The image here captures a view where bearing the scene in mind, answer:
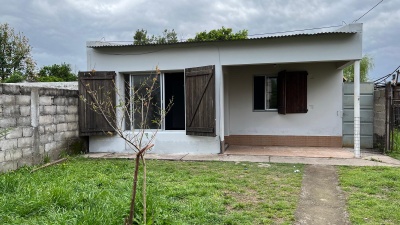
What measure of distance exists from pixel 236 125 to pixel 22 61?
881 inches

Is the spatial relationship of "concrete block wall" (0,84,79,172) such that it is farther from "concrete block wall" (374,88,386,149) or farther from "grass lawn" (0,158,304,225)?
"concrete block wall" (374,88,386,149)

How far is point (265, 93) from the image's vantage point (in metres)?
9.56

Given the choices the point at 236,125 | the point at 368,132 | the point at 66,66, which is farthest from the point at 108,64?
the point at 66,66

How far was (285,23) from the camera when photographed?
48.4 ft

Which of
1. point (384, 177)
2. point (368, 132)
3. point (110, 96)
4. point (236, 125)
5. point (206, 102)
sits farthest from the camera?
point (236, 125)

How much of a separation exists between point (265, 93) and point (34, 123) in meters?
6.38

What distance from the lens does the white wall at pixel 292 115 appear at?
9.09m

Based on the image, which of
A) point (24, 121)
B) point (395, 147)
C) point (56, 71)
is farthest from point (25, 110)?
point (56, 71)

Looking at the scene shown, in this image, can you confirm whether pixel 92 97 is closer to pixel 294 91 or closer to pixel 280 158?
pixel 280 158

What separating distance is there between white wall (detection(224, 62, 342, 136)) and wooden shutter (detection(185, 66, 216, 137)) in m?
1.65

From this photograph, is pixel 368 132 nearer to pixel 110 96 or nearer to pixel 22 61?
pixel 110 96

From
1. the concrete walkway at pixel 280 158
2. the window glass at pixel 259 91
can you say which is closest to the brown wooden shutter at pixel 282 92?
the window glass at pixel 259 91

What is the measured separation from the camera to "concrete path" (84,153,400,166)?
672cm

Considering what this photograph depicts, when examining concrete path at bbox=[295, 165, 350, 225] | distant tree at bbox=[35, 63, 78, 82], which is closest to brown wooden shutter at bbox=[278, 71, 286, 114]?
concrete path at bbox=[295, 165, 350, 225]
